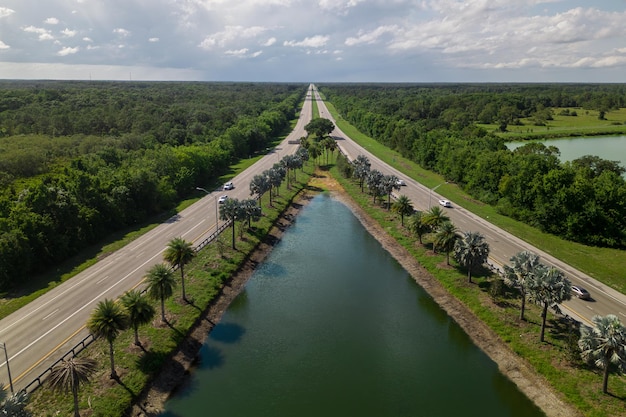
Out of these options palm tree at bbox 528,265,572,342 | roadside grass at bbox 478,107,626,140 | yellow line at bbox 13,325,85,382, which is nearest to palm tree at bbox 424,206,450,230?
palm tree at bbox 528,265,572,342

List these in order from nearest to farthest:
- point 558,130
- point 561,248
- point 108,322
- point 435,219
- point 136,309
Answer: point 108,322 → point 136,309 → point 435,219 → point 561,248 → point 558,130

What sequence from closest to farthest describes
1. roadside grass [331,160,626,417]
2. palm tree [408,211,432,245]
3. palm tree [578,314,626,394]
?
1. palm tree [578,314,626,394]
2. roadside grass [331,160,626,417]
3. palm tree [408,211,432,245]

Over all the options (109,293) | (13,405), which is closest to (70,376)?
(13,405)

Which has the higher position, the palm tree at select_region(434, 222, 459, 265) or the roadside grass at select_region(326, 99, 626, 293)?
the palm tree at select_region(434, 222, 459, 265)

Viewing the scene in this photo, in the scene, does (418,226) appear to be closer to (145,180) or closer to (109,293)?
(109,293)

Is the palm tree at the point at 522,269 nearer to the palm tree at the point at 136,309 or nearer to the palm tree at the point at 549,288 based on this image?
the palm tree at the point at 549,288

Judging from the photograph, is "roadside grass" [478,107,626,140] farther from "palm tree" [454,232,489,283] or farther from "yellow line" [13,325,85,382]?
"yellow line" [13,325,85,382]
